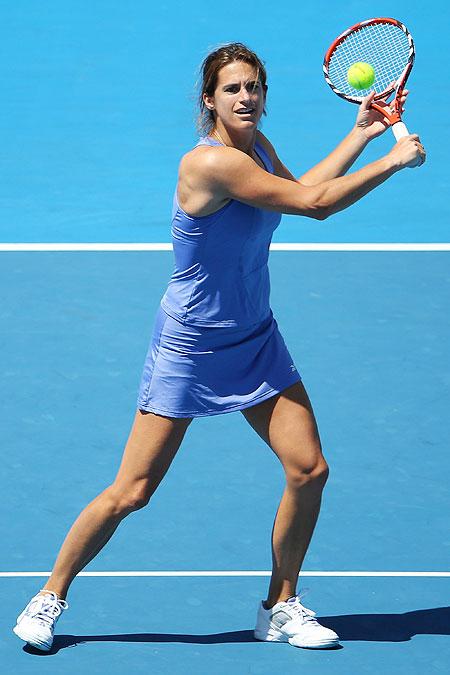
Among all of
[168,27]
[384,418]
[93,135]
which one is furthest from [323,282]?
[168,27]

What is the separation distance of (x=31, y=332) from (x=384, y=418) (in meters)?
1.91

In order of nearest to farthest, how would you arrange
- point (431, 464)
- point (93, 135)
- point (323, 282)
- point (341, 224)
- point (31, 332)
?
point (431, 464), point (31, 332), point (323, 282), point (341, 224), point (93, 135)

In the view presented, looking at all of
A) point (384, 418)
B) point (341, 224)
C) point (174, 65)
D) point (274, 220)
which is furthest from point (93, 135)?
point (274, 220)

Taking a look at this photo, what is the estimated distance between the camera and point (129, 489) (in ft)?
16.2

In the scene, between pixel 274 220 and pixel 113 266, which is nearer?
pixel 274 220

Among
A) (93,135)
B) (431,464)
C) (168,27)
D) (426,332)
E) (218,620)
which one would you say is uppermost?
(168,27)

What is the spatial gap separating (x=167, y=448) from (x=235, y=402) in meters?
0.27

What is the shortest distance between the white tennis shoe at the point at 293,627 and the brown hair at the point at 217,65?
1622 millimetres

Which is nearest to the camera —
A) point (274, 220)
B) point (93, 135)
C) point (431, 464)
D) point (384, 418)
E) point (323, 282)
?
point (274, 220)

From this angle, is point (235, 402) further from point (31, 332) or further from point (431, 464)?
point (31, 332)

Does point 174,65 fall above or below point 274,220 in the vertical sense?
above

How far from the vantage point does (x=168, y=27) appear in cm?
1230

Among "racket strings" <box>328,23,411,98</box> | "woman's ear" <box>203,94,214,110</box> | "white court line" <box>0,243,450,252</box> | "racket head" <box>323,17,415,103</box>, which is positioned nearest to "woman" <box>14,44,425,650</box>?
"woman's ear" <box>203,94,214,110</box>

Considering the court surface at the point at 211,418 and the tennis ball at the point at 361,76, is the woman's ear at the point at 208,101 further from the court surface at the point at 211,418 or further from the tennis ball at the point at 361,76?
the court surface at the point at 211,418
